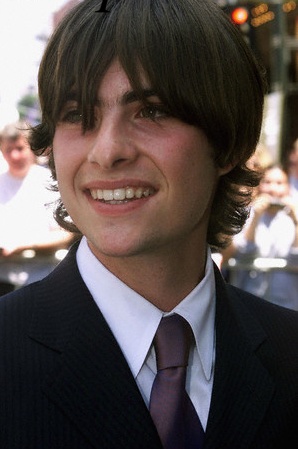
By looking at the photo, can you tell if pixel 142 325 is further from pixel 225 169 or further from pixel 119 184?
pixel 225 169

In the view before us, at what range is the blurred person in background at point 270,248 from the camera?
22.8 feet

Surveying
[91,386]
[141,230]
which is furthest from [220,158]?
[91,386]

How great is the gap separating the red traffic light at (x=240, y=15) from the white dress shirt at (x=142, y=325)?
8810mm

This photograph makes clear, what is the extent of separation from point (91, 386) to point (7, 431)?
230 mm

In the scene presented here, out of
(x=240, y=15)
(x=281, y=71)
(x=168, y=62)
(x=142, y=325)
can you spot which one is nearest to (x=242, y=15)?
(x=240, y=15)

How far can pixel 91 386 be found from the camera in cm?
211

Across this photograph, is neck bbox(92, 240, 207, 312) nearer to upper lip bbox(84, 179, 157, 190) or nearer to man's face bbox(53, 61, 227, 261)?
man's face bbox(53, 61, 227, 261)

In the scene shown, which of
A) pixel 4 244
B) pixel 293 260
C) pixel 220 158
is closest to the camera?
pixel 220 158

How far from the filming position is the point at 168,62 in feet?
7.08

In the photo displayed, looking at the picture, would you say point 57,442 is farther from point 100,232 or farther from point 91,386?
point 100,232

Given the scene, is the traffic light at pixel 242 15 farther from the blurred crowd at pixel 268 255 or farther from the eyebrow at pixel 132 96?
the eyebrow at pixel 132 96

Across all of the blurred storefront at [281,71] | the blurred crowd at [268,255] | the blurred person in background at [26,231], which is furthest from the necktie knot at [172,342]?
the blurred storefront at [281,71]

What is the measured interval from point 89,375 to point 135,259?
31 centimetres

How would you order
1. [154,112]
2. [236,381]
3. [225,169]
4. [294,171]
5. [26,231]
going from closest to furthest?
[154,112] → [236,381] → [225,169] → [26,231] → [294,171]
